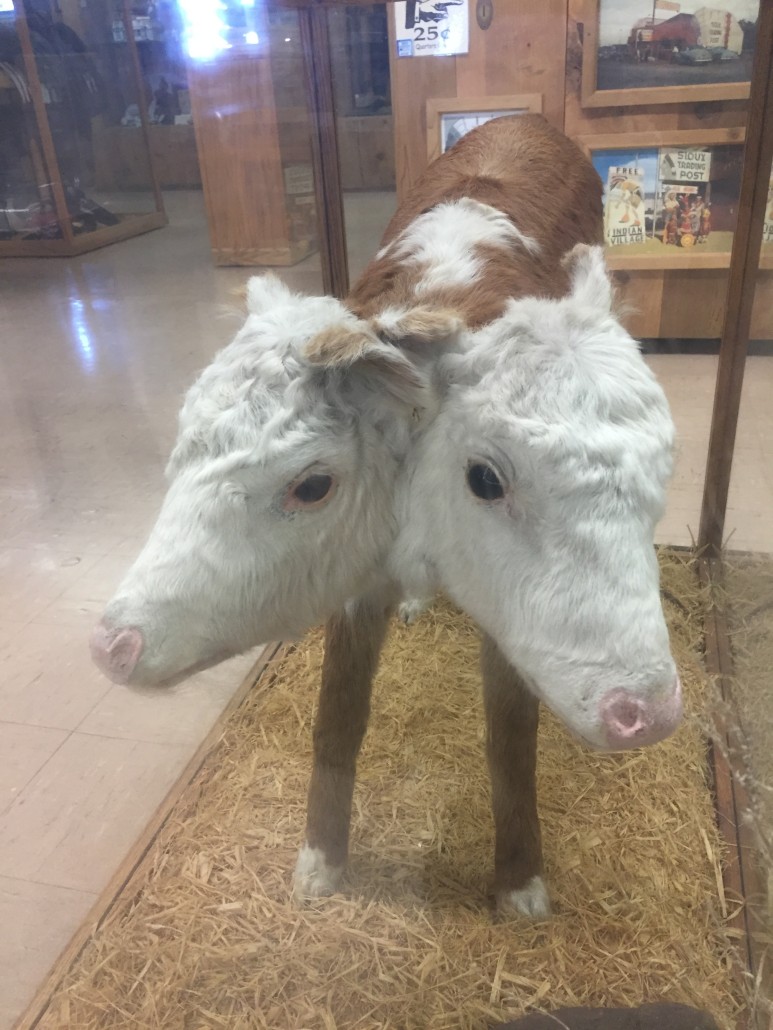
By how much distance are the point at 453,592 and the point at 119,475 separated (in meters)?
1.96

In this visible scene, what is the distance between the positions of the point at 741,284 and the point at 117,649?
1.60 meters

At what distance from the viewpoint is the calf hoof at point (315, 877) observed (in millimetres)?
1283

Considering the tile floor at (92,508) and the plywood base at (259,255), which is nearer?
the tile floor at (92,508)

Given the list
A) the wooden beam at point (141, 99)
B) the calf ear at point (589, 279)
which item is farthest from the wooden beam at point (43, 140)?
the calf ear at point (589, 279)

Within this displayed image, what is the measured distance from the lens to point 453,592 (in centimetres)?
94

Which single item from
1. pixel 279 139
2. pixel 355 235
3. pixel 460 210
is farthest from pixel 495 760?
pixel 279 139

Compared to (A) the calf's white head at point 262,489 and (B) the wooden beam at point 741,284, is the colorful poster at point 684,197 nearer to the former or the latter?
(B) the wooden beam at point 741,284

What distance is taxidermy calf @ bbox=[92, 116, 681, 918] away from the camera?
78 cm

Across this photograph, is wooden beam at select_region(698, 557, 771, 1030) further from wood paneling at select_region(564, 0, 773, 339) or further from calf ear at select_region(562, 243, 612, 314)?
calf ear at select_region(562, 243, 612, 314)

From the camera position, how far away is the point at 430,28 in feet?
5.02

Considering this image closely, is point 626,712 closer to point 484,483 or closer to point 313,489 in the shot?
point 484,483

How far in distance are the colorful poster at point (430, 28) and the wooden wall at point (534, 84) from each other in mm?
16

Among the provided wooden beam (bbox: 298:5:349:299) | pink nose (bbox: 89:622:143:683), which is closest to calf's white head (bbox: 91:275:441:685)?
pink nose (bbox: 89:622:143:683)

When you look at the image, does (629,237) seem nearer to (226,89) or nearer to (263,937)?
(226,89)
